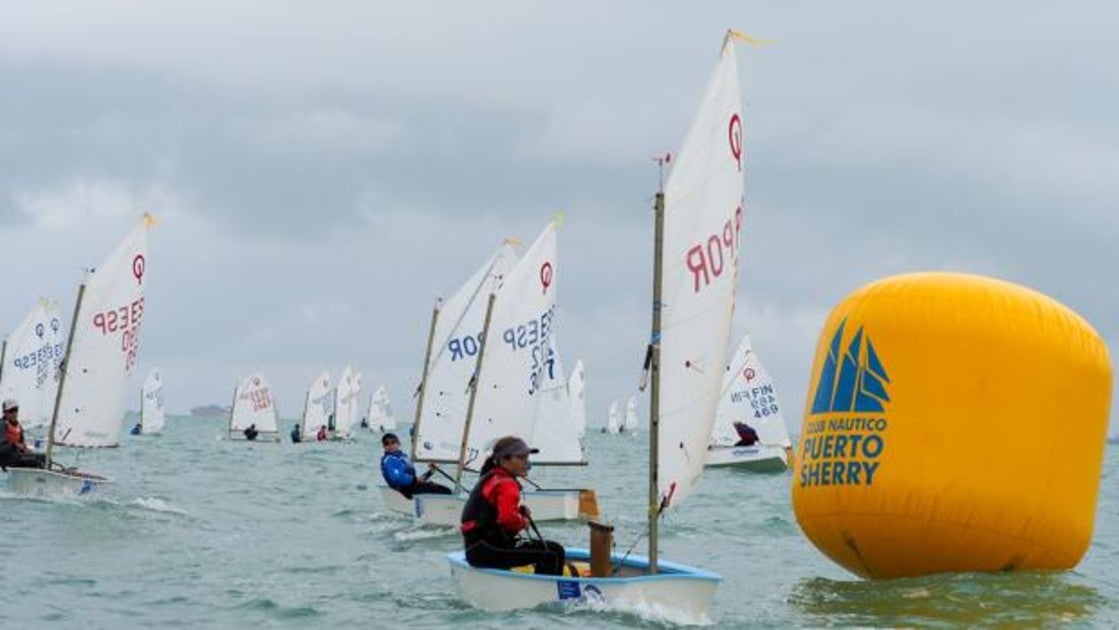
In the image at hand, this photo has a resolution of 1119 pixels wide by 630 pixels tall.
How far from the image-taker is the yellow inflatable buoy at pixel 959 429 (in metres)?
15.5

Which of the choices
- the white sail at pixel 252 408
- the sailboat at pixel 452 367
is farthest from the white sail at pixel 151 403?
the sailboat at pixel 452 367

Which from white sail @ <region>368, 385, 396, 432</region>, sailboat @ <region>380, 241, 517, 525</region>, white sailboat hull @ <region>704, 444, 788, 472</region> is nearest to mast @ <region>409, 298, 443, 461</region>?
sailboat @ <region>380, 241, 517, 525</region>

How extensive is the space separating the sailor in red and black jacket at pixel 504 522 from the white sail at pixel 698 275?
1.20 meters

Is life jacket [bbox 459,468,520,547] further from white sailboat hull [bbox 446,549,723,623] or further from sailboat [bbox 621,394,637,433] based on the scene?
sailboat [bbox 621,394,637,433]

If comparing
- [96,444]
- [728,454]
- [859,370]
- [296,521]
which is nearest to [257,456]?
[728,454]

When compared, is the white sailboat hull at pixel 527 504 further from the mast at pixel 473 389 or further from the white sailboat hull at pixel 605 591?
the white sailboat hull at pixel 605 591

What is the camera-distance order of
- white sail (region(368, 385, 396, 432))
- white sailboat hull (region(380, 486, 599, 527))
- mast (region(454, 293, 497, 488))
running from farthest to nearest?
1. white sail (region(368, 385, 396, 432))
2. mast (region(454, 293, 497, 488))
3. white sailboat hull (region(380, 486, 599, 527))

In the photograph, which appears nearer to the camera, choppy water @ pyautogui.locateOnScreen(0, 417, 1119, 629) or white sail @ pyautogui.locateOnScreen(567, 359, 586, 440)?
choppy water @ pyautogui.locateOnScreen(0, 417, 1119, 629)

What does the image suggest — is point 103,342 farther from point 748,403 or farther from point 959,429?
point 748,403

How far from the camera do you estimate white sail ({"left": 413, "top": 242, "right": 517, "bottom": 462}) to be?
29234mm

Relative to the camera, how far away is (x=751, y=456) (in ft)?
159

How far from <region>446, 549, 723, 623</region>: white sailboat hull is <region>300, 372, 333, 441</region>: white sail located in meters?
70.7

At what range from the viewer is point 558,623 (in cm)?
1340

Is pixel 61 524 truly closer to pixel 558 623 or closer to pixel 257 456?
pixel 558 623
